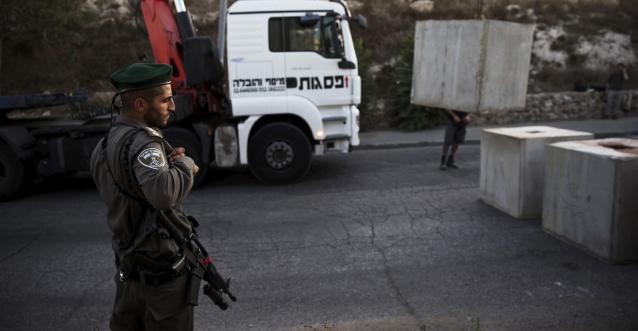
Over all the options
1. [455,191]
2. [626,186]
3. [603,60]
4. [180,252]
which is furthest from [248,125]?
[603,60]

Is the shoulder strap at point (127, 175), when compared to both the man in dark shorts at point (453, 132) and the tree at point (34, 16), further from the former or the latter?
the tree at point (34, 16)

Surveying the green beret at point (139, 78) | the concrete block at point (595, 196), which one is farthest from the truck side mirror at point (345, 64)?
the green beret at point (139, 78)

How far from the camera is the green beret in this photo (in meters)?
2.57

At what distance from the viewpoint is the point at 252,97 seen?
28.0 ft

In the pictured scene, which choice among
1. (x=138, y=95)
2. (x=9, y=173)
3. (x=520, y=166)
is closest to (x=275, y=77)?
(x=520, y=166)

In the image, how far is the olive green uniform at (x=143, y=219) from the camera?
245 centimetres

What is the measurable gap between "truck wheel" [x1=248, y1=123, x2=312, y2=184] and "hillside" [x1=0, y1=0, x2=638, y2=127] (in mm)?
6363

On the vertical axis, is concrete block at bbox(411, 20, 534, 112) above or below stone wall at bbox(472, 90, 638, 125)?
above

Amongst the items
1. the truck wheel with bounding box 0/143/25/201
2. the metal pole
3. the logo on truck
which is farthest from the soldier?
the truck wheel with bounding box 0/143/25/201

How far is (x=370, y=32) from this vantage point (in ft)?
66.4

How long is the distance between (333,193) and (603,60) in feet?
53.3

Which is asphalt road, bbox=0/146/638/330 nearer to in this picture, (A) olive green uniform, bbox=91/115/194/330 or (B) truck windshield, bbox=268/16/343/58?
(A) olive green uniform, bbox=91/115/194/330

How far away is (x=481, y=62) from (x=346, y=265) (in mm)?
2791

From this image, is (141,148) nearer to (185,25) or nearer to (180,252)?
(180,252)
